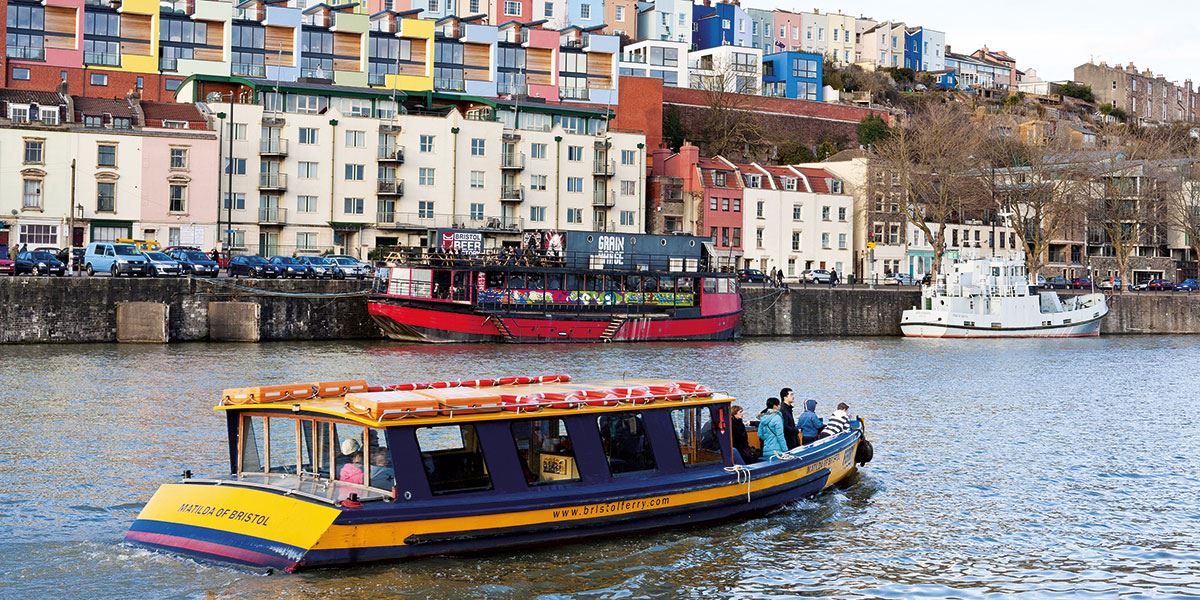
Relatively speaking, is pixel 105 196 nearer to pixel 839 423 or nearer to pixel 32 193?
pixel 32 193

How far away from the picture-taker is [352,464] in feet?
62.3

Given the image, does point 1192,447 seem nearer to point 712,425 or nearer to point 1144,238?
point 712,425

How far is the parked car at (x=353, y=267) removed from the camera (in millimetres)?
70200

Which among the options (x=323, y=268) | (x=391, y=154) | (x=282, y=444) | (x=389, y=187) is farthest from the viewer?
(x=391, y=154)

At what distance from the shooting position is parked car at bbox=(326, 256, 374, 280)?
70.2 metres

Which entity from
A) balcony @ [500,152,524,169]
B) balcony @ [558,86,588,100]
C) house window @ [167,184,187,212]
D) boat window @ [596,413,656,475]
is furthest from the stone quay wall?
balcony @ [558,86,588,100]

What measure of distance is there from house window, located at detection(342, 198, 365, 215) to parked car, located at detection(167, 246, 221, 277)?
18320 mm

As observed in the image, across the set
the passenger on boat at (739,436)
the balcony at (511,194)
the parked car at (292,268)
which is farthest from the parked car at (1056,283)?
the passenger on boat at (739,436)

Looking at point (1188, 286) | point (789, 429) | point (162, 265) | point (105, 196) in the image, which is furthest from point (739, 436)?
point (1188, 286)

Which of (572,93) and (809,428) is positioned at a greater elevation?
(572,93)

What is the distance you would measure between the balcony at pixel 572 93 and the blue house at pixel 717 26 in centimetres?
3827

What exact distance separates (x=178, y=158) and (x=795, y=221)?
4443 cm

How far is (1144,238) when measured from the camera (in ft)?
385

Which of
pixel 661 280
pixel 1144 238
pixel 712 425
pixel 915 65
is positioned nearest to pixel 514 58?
pixel 661 280
